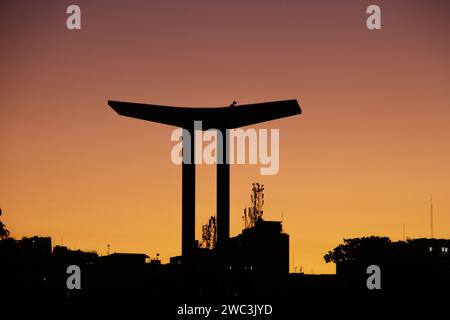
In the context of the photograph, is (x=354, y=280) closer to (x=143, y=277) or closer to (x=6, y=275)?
(x=143, y=277)

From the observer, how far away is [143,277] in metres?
153

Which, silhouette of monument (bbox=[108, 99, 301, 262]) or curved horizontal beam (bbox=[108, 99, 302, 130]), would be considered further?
silhouette of monument (bbox=[108, 99, 301, 262])

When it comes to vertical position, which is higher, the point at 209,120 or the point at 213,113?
the point at 213,113

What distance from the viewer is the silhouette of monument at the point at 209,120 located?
74562 mm

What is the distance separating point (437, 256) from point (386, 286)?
148 ft

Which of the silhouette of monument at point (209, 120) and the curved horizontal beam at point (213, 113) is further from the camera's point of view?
the silhouette of monument at point (209, 120)

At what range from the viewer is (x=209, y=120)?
3066 inches

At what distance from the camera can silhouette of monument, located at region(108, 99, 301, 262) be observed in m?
74.6
